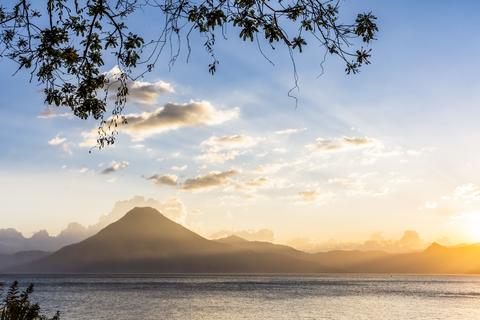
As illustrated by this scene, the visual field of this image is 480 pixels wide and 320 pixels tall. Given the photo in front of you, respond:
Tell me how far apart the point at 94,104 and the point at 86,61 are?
0.85 metres

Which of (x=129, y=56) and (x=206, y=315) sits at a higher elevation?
(x=129, y=56)

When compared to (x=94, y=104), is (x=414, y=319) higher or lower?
lower

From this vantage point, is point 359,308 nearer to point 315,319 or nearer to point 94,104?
point 315,319

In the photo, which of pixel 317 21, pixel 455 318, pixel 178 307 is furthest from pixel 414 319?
pixel 317 21

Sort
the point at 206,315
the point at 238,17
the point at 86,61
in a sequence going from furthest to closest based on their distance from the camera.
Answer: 1. the point at 206,315
2. the point at 86,61
3. the point at 238,17

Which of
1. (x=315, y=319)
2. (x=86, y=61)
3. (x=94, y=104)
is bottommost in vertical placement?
(x=315, y=319)

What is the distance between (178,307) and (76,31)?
3761 inches

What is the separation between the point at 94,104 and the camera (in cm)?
1141

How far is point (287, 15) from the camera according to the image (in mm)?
10438

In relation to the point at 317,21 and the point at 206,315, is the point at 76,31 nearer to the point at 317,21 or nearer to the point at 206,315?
the point at 317,21

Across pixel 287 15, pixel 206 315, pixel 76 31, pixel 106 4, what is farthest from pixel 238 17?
pixel 206 315

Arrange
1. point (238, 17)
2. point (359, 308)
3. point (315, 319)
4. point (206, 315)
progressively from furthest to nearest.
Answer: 1. point (359, 308)
2. point (206, 315)
3. point (315, 319)
4. point (238, 17)

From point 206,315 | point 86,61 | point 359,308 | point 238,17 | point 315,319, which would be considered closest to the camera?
point 238,17

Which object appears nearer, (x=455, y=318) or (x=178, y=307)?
(x=455, y=318)
